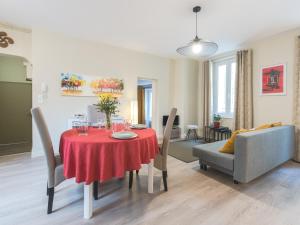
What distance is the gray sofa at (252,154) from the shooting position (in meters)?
2.25

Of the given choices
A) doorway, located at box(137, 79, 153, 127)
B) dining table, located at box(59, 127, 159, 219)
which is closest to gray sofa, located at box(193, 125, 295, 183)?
dining table, located at box(59, 127, 159, 219)

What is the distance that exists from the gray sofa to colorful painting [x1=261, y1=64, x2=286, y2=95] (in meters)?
0.94

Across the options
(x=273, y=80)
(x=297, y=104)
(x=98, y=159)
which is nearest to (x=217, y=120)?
(x=273, y=80)

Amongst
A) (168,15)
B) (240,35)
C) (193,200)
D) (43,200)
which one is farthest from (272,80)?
(43,200)

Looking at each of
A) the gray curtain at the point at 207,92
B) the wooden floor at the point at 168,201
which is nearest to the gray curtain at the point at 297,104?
the wooden floor at the point at 168,201

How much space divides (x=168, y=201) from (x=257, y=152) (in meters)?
1.45

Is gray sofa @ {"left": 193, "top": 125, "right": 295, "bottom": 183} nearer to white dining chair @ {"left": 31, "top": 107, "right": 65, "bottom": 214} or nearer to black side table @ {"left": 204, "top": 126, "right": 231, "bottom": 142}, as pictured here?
black side table @ {"left": 204, "top": 126, "right": 231, "bottom": 142}

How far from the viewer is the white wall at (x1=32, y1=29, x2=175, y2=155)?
3582 millimetres

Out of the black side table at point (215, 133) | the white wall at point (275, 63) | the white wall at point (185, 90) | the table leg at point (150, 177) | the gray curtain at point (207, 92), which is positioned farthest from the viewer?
the white wall at point (185, 90)

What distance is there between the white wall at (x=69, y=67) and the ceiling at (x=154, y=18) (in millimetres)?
293

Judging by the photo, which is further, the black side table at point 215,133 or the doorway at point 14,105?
the black side table at point 215,133

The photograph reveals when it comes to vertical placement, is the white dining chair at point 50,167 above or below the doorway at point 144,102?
below

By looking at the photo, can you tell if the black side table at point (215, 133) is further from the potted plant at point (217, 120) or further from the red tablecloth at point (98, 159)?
the red tablecloth at point (98, 159)

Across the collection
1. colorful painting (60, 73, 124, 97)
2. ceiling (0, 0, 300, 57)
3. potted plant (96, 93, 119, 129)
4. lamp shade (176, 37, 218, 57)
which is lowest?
potted plant (96, 93, 119, 129)
